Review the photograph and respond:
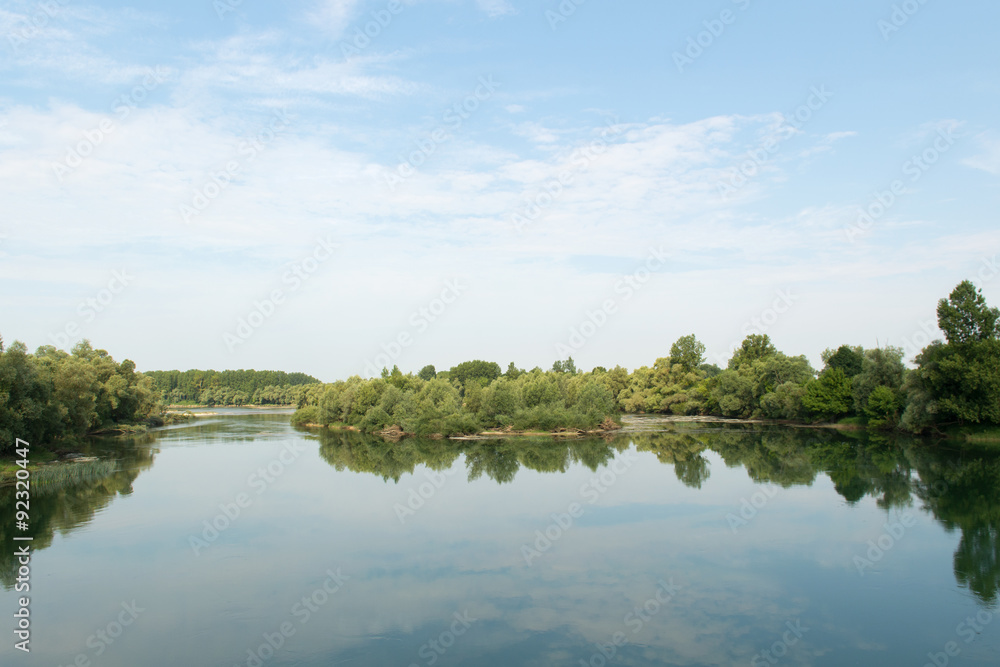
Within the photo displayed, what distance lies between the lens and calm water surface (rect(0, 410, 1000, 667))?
10.3 meters

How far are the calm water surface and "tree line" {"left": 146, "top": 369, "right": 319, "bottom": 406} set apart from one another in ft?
370

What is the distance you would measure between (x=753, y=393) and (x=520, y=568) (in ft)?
192

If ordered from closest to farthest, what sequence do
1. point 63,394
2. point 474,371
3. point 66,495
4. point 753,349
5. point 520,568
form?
point 520,568
point 66,495
point 63,394
point 753,349
point 474,371

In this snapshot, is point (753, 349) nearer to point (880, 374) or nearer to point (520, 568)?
point (880, 374)

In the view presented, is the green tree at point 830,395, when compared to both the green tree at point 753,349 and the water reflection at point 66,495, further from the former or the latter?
the water reflection at point 66,495

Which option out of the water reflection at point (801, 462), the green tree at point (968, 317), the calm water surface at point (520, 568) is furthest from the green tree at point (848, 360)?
the calm water surface at point (520, 568)

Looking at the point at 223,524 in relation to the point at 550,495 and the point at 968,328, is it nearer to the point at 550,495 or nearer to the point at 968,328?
the point at 550,495

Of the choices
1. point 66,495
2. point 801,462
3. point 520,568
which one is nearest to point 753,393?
point 801,462

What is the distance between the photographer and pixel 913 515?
1938 cm

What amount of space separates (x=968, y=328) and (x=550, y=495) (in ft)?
104

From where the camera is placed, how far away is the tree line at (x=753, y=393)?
39000 mm

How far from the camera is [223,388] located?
135 metres

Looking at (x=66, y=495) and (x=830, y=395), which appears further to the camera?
(x=830, y=395)

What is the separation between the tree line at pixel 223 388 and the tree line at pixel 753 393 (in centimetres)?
5499
